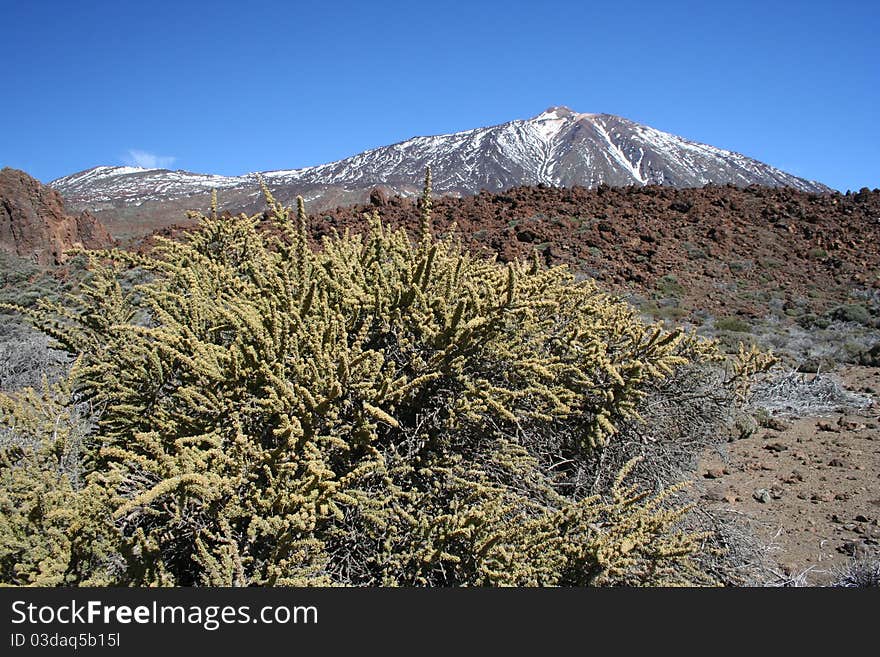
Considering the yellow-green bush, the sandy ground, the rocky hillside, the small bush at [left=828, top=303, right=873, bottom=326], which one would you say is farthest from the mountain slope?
the yellow-green bush

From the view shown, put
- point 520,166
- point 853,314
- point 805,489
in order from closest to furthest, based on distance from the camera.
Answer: point 805,489 < point 853,314 < point 520,166

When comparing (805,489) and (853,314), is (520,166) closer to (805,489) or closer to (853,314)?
(853,314)

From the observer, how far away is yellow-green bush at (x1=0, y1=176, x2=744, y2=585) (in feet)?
8.03

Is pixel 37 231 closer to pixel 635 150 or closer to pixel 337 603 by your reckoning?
pixel 337 603

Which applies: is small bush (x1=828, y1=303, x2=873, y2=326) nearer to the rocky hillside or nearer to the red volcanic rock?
the rocky hillside

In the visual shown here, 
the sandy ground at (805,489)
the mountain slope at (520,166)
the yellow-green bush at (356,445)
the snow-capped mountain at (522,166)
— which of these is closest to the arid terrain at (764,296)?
the sandy ground at (805,489)

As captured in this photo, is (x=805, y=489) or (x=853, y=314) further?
(x=853, y=314)

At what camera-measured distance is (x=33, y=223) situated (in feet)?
58.3

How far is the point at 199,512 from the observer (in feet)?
8.29

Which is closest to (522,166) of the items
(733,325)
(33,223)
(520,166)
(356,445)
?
(520,166)

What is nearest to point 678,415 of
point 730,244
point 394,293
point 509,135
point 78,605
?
point 394,293

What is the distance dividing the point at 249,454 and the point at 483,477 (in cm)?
112

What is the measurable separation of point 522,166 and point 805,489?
121 metres

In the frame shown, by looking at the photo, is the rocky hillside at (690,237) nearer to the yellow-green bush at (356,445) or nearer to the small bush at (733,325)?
the small bush at (733,325)
